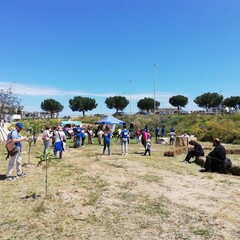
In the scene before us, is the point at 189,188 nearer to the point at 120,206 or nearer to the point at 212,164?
the point at 120,206

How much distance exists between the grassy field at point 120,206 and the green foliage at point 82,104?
9150cm

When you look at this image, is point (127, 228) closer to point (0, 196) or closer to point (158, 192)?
point (158, 192)

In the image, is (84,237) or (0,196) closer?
(84,237)

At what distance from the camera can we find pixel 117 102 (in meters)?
102

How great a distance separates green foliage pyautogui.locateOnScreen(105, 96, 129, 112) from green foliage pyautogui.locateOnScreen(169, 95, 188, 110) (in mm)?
14760

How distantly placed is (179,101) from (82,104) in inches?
1208

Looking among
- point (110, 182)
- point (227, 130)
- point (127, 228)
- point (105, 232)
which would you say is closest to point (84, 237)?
point (105, 232)

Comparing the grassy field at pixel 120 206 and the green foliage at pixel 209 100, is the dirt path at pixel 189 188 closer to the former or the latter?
the grassy field at pixel 120 206

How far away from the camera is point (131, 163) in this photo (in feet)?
42.8

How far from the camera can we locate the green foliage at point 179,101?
102287 millimetres

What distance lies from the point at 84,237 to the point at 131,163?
8050mm

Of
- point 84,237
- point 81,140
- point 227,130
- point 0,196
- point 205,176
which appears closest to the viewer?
point 84,237

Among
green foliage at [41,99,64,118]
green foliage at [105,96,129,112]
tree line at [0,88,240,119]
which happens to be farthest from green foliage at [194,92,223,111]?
green foliage at [41,99,64,118]

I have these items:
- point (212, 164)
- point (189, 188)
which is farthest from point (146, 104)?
point (189, 188)
